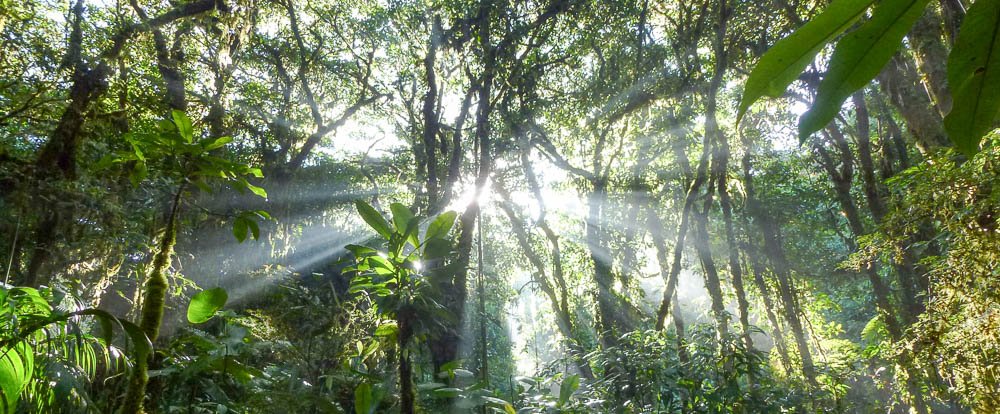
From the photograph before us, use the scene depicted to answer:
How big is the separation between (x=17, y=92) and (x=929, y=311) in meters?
5.17

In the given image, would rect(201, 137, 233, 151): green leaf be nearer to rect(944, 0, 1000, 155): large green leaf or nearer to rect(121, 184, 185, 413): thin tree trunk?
rect(121, 184, 185, 413): thin tree trunk

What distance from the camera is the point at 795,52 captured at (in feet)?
1.06

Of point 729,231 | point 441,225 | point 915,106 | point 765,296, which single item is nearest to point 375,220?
point 441,225

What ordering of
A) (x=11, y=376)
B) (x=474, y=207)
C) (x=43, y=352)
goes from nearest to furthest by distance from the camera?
(x=11, y=376)
(x=43, y=352)
(x=474, y=207)

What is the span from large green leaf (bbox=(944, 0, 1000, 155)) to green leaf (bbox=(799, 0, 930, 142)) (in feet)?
0.12

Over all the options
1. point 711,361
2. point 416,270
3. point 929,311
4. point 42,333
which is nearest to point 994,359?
point 929,311

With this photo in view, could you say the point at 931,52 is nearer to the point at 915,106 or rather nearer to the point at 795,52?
the point at 915,106

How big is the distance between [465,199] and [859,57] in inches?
190

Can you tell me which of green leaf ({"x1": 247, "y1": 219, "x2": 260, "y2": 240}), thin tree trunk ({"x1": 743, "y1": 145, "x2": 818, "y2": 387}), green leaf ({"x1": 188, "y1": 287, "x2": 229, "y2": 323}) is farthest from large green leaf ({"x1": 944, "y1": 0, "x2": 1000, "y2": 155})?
thin tree trunk ({"x1": 743, "y1": 145, "x2": 818, "y2": 387})

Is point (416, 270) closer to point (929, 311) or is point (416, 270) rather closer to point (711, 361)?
point (711, 361)

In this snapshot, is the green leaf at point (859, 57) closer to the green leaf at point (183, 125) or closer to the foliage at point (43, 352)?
the foliage at point (43, 352)

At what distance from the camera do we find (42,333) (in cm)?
94

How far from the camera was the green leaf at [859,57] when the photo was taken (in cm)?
30

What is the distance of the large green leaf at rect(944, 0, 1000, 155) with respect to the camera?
1.01ft
